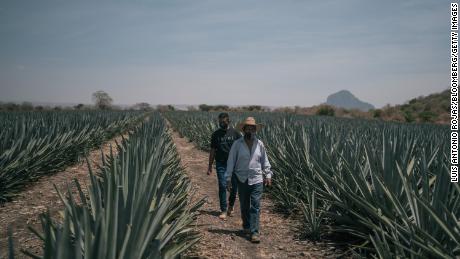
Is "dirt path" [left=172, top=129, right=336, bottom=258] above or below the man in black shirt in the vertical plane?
below

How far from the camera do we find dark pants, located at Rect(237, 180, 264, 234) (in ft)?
14.5

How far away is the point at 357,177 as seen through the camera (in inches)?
165

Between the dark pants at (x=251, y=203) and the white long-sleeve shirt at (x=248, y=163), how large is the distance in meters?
0.08

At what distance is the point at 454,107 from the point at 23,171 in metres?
7.20

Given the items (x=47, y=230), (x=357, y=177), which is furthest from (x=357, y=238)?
(x=47, y=230)

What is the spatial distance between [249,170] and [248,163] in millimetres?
94

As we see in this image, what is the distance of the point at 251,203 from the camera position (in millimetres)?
4512

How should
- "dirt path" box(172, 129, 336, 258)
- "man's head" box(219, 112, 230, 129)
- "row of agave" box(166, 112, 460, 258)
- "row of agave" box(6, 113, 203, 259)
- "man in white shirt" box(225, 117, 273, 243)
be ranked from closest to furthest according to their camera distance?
"row of agave" box(6, 113, 203, 259), "row of agave" box(166, 112, 460, 258), "dirt path" box(172, 129, 336, 258), "man in white shirt" box(225, 117, 273, 243), "man's head" box(219, 112, 230, 129)

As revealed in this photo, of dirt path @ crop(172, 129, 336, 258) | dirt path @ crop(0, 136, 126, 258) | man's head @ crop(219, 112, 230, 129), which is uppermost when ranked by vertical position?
man's head @ crop(219, 112, 230, 129)

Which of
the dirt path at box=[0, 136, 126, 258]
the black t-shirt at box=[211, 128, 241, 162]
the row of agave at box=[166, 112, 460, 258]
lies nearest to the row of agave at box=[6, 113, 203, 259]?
the dirt path at box=[0, 136, 126, 258]

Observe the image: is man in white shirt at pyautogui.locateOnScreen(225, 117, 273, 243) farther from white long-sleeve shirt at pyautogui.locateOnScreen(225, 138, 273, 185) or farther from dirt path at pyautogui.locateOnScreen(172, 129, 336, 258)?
dirt path at pyautogui.locateOnScreen(172, 129, 336, 258)

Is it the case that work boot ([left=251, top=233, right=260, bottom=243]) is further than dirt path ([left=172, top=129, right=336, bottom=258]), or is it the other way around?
work boot ([left=251, top=233, right=260, bottom=243])

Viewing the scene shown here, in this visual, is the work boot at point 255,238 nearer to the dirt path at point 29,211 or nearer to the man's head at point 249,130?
the man's head at point 249,130

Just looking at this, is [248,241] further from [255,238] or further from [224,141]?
[224,141]
